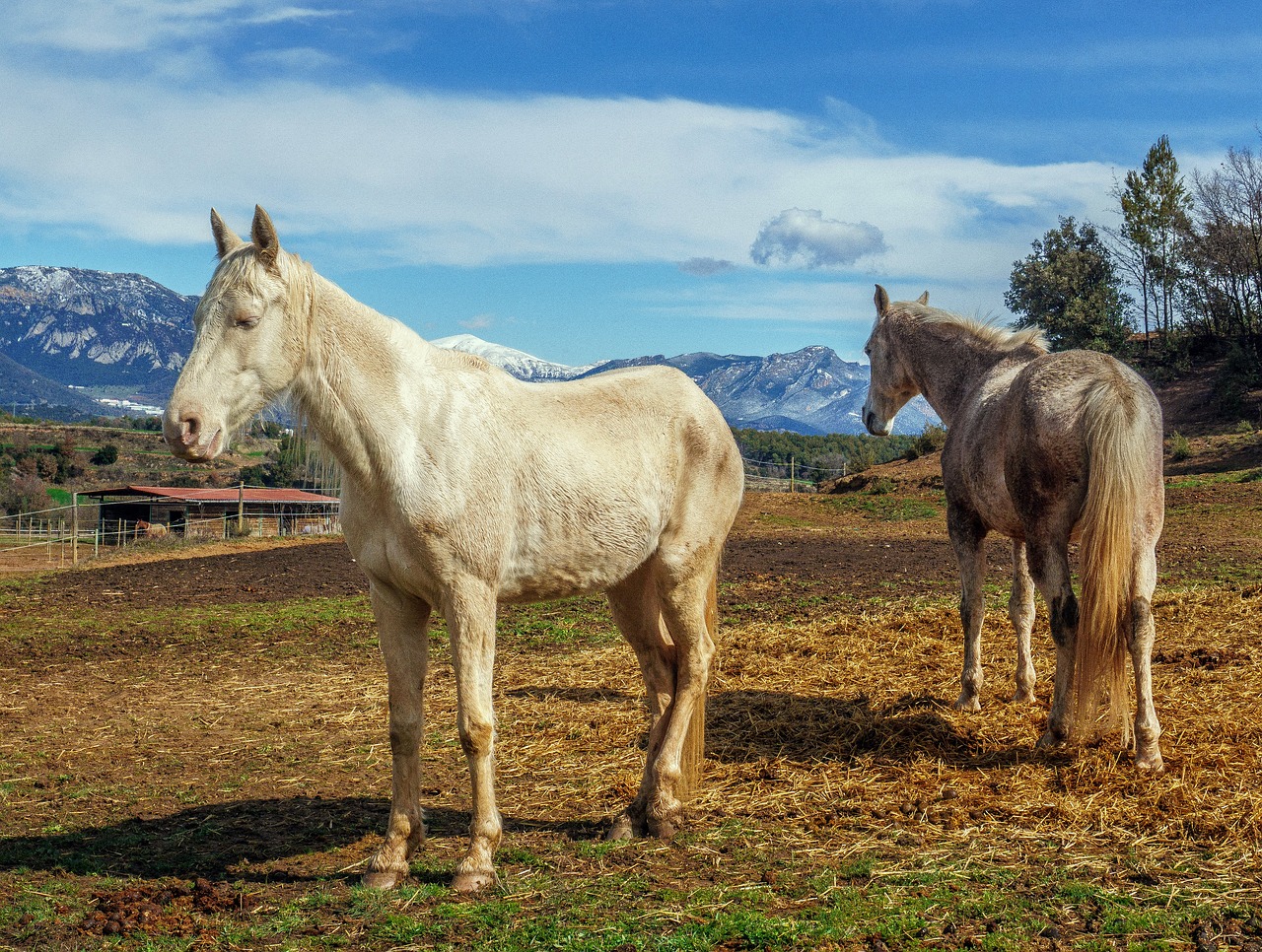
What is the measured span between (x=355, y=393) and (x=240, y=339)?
1.61 ft

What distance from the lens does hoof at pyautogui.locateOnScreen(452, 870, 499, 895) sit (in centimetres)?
385

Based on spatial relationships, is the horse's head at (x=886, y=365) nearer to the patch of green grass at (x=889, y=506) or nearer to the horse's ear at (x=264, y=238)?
the horse's ear at (x=264, y=238)

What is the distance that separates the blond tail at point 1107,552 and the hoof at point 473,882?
3.19 meters

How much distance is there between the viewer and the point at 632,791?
5148mm

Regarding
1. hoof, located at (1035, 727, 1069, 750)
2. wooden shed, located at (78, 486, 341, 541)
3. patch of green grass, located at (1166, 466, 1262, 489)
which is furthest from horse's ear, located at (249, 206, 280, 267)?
wooden shed, located at (78, 486, 341, 541)

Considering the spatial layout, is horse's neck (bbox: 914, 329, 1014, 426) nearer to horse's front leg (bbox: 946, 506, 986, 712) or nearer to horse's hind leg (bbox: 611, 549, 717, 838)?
horse's front leg (bbox: 946, 506, 986, 712)

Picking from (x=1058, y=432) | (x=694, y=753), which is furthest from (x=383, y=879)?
(x=1058, y=432)

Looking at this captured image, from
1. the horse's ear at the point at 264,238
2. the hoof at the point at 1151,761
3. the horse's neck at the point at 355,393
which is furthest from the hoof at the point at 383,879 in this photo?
the hoof at the point at 1151,761

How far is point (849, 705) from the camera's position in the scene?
660 centimetres

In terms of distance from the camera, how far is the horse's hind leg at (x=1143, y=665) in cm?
493

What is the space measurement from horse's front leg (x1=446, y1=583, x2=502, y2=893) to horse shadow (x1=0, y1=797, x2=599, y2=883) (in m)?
0.24

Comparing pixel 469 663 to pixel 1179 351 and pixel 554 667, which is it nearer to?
pixel 554 667

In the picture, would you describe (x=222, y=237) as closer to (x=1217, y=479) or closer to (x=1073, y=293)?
(x=1217, y=479)

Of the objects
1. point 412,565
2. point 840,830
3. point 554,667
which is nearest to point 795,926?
point 840,830
